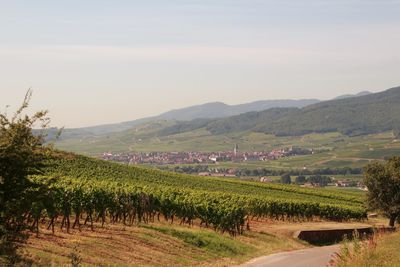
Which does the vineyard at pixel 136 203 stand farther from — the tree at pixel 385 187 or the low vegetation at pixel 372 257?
the low vegetation at pixel 372 257

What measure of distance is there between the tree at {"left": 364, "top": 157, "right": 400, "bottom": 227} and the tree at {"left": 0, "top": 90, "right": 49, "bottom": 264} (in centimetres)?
6116

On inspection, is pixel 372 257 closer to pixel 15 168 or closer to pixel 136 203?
pixel 15 168

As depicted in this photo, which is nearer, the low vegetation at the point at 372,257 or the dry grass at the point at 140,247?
the low vegetation at the point at 372,257

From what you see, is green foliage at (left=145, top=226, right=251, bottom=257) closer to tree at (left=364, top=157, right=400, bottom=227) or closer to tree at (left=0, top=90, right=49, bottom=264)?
tree at (left=0, top=90, right=49, bottom=264)

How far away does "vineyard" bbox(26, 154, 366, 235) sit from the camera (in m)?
32.9

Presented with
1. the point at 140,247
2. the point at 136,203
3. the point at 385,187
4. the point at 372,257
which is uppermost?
the point at 385,187

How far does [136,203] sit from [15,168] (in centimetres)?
2553

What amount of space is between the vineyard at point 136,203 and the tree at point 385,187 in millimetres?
7351

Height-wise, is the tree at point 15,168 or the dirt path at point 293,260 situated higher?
the tree at point 15,168

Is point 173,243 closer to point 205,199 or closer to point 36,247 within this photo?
point 36,247

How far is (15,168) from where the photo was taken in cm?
1847

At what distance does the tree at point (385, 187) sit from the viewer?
71688 mm

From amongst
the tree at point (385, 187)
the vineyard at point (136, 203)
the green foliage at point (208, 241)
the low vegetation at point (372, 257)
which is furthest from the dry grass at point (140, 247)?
the tree at point (385, 187)

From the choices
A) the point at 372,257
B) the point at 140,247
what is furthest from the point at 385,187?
the point at 372,257
